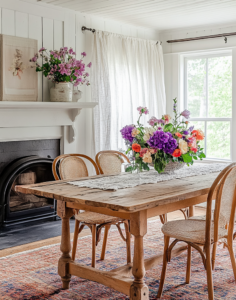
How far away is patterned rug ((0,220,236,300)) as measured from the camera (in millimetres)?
2691

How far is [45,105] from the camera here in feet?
13.4

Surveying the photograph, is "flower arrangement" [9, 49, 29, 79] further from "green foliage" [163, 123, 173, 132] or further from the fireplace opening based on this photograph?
"green foliage" [163, 123, 173, 132]

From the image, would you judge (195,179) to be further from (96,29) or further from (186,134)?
(96,29)

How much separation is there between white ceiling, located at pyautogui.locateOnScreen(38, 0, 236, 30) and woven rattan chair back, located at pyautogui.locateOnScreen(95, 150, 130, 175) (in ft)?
5.34

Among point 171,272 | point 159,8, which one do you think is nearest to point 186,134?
point 171,272

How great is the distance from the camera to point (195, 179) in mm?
3006

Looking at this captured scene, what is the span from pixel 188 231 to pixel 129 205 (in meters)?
0.68

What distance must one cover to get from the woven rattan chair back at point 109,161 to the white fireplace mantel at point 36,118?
0.83 m

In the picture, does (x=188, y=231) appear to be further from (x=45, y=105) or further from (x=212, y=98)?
(x=212, y=98)

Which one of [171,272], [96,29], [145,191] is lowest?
[171,272]

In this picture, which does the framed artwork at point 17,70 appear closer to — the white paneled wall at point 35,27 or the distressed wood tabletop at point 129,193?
the white paneled wall at point 35,27

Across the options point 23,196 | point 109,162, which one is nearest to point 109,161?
point 109,162

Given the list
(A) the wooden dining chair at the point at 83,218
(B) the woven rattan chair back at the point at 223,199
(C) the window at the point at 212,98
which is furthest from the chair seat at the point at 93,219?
(C) the window at the point at 212,98

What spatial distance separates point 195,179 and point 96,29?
261cm
